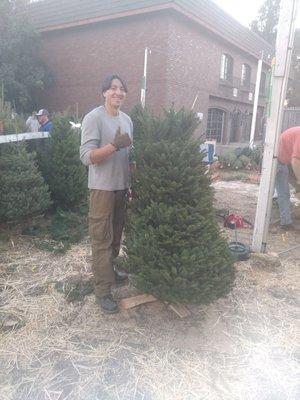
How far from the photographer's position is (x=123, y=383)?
271 cm

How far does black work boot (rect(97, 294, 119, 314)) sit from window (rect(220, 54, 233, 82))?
774 inches

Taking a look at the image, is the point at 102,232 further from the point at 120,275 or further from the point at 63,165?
the point at 63,165

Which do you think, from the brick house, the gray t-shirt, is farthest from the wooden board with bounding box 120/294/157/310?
the brick house

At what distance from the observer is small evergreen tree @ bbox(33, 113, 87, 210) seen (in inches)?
237

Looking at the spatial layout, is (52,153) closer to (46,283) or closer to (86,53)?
(46,283)

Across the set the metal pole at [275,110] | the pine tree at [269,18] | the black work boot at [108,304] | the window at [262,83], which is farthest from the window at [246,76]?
the pine tree at [269,18]

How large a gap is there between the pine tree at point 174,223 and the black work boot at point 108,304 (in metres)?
0.44

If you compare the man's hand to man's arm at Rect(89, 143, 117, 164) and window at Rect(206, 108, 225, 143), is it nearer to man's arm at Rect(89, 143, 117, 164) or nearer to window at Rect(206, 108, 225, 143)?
man's arm at Rect(89, 143, 117, 164)

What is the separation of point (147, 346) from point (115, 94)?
84.4 inches

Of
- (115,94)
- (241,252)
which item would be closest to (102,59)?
(241,252)

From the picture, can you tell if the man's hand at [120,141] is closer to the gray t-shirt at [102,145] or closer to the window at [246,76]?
the gray t-shirt at [102,145]

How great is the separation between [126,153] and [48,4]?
19051 mm

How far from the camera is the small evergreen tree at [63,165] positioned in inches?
237

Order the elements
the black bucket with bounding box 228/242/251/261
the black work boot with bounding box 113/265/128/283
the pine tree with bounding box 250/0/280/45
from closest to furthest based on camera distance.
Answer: the black work boot with bounding box 113/265/128/283
the black bucket with bounding box 228/242/251/261
the pine tree with bounding box 250/0/280/45
